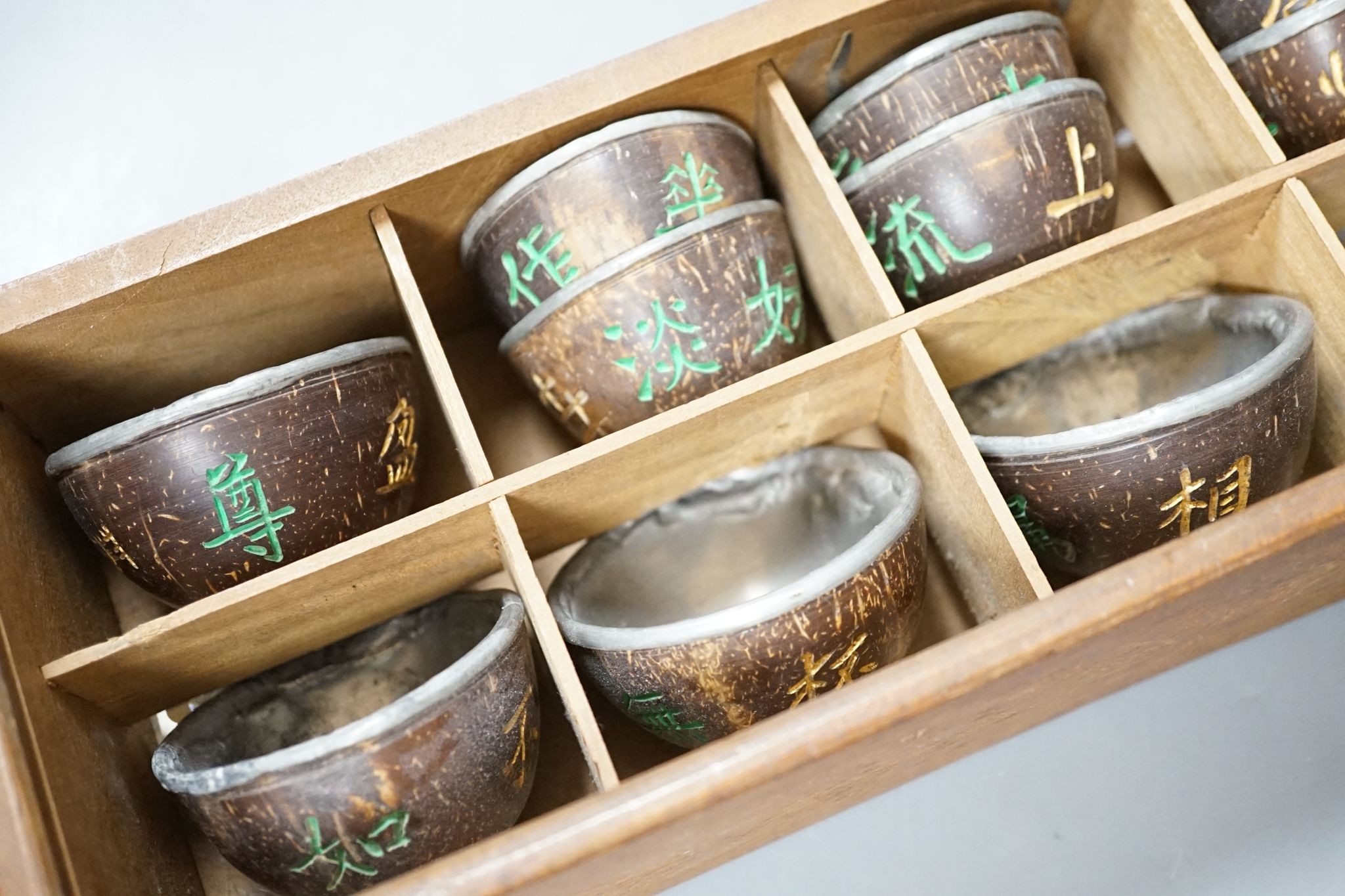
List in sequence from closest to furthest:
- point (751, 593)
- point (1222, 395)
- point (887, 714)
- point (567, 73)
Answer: point (887, 714), point (1222, 395), point (751, 593), point (567, 73)

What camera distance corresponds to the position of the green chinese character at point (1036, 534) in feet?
2.59

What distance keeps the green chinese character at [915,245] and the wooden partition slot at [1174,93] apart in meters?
0.23

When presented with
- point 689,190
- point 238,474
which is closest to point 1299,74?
point 689,190

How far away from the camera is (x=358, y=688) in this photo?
89cm

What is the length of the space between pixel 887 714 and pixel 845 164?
17.9 inches

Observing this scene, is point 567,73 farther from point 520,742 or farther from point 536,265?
point 520,742

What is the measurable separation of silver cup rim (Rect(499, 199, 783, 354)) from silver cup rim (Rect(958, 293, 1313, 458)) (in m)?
0.25

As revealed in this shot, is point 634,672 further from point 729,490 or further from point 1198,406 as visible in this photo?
point 1198,406

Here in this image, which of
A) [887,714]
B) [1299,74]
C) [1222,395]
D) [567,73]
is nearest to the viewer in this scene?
[887,714]

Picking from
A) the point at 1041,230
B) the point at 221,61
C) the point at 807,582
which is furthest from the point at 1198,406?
the point at 221,61

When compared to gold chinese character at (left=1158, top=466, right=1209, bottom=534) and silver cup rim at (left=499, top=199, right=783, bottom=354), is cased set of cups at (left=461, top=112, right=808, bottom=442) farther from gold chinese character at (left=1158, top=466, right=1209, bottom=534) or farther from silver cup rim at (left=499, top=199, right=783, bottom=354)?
gold chinese character at (left=1158, top=466, right=1209, bottom=534)

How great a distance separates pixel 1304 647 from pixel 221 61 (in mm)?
1211

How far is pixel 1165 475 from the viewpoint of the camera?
29.2 inches

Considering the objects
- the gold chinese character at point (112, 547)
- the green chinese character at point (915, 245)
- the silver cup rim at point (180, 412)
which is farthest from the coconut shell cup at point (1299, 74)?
the gold chinese character at point (112, 547)
